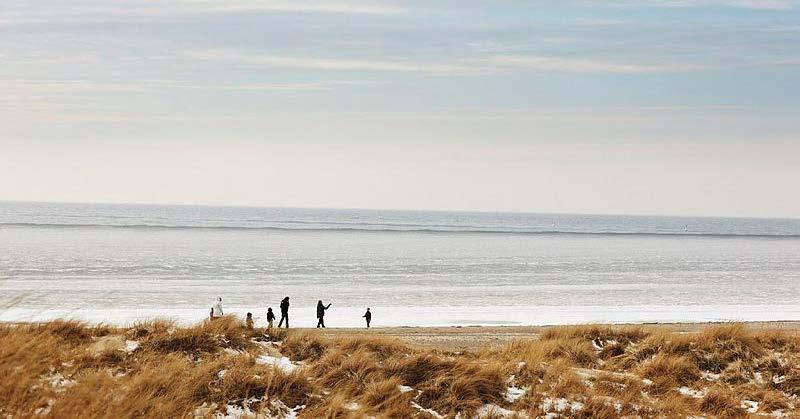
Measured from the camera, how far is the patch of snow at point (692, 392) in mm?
9851

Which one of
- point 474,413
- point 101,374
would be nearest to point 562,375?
point 474,413

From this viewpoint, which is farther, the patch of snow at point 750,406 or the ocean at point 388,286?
the ocean at point 388,286

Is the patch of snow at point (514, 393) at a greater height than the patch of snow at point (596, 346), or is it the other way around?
the patch of snow at point (514, 393)

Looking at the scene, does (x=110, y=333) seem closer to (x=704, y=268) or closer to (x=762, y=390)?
(x=762, y=390)

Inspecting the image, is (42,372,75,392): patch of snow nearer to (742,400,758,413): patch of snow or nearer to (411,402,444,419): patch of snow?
(411,402,444,419): patch of snow

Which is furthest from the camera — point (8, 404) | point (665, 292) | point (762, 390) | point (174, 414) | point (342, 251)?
point (342, 251)

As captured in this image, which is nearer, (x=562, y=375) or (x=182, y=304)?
(x=562, y=375)

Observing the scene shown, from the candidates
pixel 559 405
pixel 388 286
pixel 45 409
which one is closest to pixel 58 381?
pixel 45 409

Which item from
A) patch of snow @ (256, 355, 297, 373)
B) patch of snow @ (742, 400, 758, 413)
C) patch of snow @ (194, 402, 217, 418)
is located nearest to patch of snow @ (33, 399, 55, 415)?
patch of snow @ (194, 402, 217, 418)

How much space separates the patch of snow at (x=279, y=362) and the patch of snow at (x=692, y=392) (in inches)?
226

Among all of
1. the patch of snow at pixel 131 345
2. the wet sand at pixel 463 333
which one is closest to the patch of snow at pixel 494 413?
the patch of snow at pixel 131 345

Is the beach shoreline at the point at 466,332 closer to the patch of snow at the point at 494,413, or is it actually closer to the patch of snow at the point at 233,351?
the patch of snow at the point at 233,351

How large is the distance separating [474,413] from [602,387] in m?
2.20

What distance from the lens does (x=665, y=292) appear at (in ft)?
131
